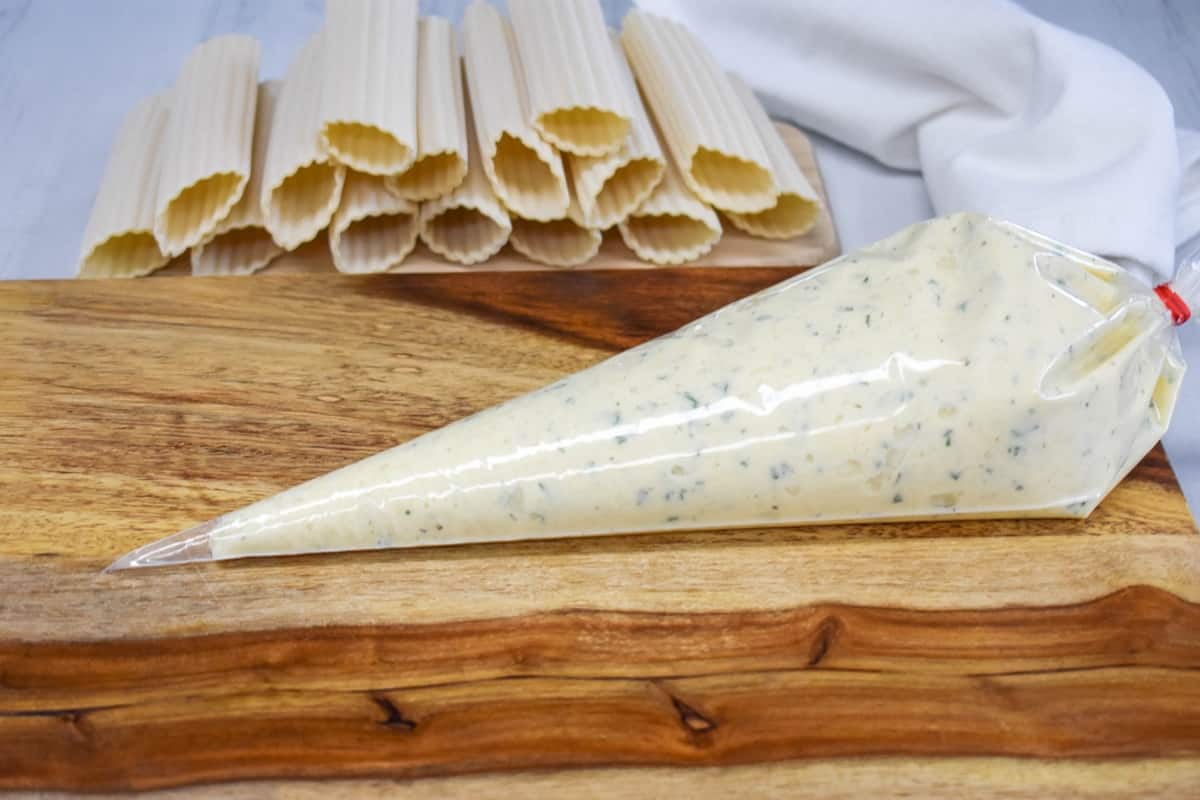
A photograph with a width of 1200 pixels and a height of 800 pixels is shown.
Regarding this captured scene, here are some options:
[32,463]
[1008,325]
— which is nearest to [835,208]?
[1008,325]

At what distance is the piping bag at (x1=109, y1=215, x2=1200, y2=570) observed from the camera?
4.21 feet

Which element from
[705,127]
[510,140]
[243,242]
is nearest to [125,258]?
[243,242]

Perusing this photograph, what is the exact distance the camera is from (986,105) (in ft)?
6.55

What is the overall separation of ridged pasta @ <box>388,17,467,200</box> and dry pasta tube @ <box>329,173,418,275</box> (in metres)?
0.03

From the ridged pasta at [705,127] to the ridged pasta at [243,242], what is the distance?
0.57 m

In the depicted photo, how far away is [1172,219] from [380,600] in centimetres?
122

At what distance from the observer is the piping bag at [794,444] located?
4.21 ft

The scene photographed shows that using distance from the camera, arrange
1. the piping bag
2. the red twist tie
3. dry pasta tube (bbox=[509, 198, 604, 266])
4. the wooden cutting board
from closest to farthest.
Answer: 1. the wooden cutting board
2. the piping bag
3. the red twist tie
4. dry pasta tube (bbox=[509, 198, 604, 266])

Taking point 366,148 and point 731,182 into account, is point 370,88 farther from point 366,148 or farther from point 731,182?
point 731,182

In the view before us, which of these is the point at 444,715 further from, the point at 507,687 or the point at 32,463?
the point at 32,463

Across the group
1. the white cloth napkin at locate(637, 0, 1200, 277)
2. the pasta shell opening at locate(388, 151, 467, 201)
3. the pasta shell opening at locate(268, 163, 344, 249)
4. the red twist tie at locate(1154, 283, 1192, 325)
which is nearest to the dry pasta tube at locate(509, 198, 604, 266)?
the pasta shell opening at locate(388, 151, 467, 201)

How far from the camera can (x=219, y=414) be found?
143 centimetres

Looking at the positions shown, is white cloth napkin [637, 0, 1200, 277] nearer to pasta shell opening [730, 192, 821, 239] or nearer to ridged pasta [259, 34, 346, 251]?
pasta shell opening [730, 192, 821, 239]

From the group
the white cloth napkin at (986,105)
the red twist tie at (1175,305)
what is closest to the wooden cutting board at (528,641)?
the red twist tie at (1175,305)
